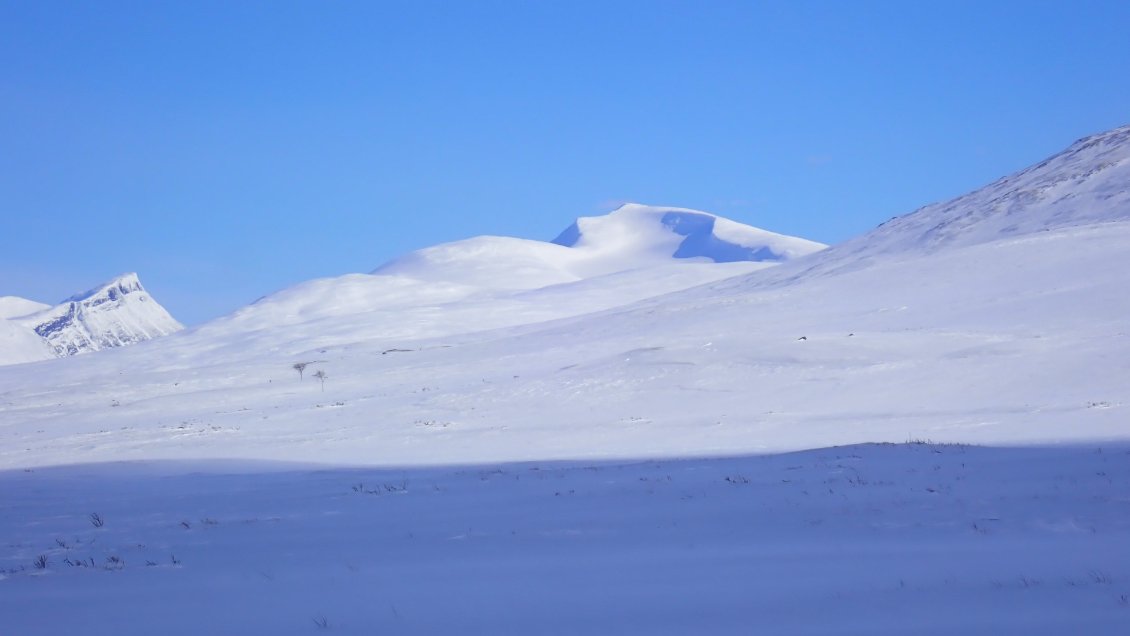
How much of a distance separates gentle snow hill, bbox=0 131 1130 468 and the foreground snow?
332 inches

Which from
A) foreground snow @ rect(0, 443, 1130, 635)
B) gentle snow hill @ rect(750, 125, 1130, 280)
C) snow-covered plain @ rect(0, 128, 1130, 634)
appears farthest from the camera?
gentle snow hill @ rect(750, 125, 1130, 280)

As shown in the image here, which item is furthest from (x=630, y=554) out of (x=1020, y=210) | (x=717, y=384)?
(x=1020, y=210)

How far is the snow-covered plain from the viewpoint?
948cm

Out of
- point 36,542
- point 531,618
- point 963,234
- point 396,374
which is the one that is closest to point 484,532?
point 531,618

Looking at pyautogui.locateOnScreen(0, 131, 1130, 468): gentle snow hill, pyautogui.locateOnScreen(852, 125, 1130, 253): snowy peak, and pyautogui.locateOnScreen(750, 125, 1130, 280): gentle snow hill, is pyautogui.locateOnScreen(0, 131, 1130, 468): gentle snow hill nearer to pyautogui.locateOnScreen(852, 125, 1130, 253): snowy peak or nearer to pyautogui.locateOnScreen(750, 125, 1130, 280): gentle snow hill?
pyautogui.locateOnScreen(852, 125, 1130, 253): snowy peak

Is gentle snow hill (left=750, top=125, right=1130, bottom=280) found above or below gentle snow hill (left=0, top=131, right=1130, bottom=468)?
above

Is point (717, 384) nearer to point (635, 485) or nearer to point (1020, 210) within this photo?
point (635, 485)

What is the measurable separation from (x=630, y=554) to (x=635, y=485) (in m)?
5.66

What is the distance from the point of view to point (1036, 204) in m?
102

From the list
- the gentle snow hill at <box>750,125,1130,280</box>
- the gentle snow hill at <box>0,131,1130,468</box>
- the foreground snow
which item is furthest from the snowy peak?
the foreground snow

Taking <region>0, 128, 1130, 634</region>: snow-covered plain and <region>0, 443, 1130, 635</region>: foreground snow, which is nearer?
<region>0, 443, 1130, 635</region>: foreground snow

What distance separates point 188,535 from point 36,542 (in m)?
2.58

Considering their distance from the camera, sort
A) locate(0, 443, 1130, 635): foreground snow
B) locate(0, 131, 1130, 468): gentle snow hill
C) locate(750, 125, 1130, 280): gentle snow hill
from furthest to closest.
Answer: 1. locate(750, 125, 1130, 280): gentle snow hill
2. locate(0, 131, 1130, 468): gentle snow hill
3. locate(0, 443, 1130, 635): foreground snow

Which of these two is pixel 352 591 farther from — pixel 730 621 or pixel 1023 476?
pixel 1023 476
